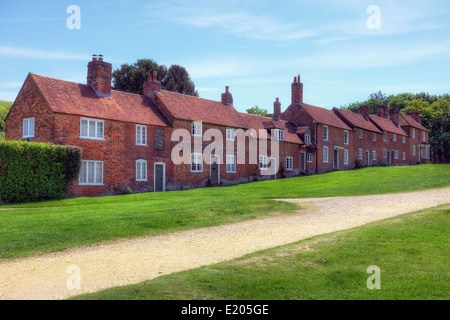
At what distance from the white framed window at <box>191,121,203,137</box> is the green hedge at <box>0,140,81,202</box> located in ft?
41.3

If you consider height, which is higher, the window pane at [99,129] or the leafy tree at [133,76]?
the leafy tree at [133,76]

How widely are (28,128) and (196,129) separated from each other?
1348cm

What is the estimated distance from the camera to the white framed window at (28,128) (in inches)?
1231

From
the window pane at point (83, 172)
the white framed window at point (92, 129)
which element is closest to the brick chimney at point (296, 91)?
the white framed window at point (92, 129)

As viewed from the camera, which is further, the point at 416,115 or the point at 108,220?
the point at 416,115

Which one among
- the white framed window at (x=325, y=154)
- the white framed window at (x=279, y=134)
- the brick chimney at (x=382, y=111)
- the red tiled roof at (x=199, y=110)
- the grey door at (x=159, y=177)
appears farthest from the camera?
the brick chimney at (x=382, y=111)

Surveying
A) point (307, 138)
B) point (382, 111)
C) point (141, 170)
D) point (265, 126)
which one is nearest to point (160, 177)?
point (141, 170)

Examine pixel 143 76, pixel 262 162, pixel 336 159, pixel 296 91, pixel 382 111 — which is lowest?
pixel 262 162

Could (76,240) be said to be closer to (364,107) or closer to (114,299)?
(114,299)

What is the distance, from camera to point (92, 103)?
32.8 m

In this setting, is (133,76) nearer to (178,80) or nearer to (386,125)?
(178,80)

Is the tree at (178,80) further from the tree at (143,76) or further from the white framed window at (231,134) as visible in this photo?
the white framed window at (231,134)

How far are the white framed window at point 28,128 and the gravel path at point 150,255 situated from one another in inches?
794
